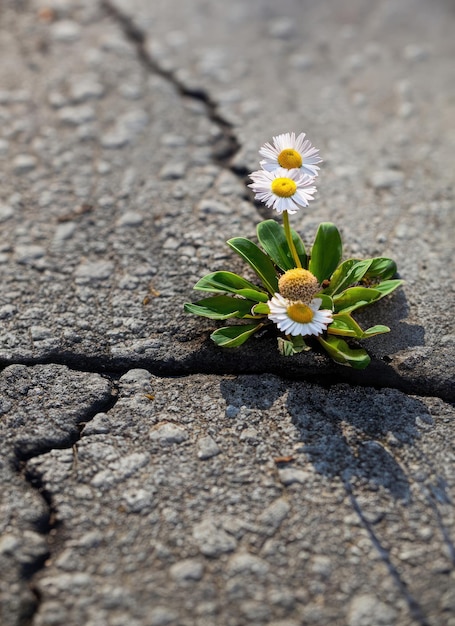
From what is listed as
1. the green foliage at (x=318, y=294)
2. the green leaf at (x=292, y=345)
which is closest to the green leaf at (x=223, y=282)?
the green foliage at (x=318, y=294)

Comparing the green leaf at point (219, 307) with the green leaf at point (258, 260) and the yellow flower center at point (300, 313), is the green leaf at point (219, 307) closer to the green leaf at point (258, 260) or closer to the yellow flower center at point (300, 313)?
the green leaf at point (258, 260)

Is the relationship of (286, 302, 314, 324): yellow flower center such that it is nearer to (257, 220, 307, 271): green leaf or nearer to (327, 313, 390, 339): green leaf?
(327, 313, 390, 339): green leaf

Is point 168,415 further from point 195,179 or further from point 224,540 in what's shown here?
point 195,179

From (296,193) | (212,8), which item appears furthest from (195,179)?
(212,8)

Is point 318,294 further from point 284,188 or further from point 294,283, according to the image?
point 284,188

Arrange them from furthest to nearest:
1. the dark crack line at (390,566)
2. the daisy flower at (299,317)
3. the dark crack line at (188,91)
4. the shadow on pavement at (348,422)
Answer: the dark crack line at (188,91)
the daisy flower at (299,317)
the shadow on pavement at (348,422)
the dark crack line at (390,566)
